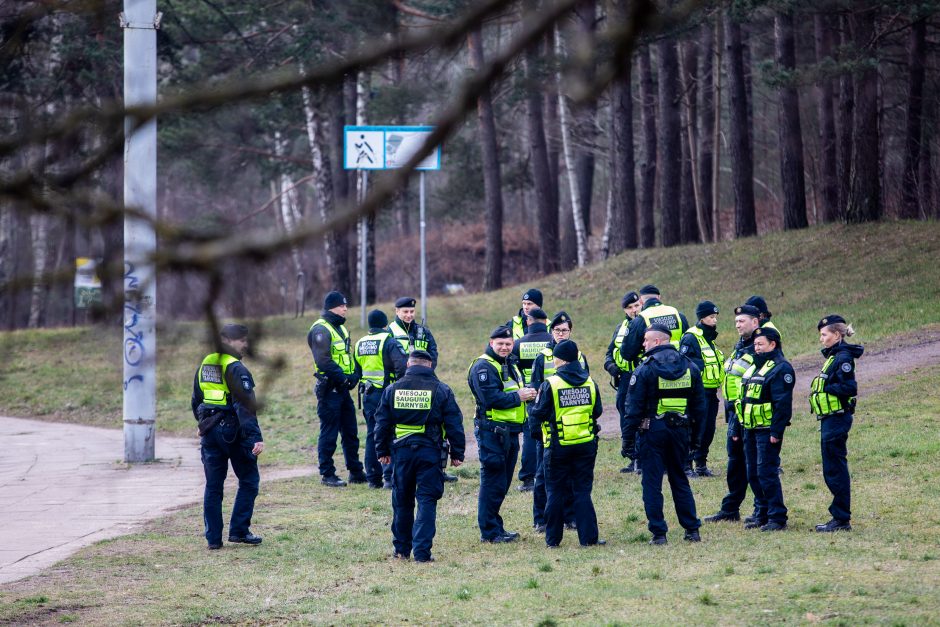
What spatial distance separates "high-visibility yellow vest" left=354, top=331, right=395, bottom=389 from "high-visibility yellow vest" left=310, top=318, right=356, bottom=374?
0.91ft

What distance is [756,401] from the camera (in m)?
10.5

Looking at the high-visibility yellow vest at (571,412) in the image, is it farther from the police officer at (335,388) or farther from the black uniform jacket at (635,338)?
the police officer at (335,388)

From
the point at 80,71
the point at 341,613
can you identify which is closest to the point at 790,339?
the point at 341,613

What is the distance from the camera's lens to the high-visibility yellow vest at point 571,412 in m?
10.1

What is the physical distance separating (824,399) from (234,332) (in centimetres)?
747

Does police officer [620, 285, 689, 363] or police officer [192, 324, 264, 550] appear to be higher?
police officer [620, 285, 689, 363]

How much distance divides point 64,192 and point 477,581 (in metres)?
5.58

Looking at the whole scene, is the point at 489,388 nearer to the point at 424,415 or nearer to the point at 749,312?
the point at 424,415

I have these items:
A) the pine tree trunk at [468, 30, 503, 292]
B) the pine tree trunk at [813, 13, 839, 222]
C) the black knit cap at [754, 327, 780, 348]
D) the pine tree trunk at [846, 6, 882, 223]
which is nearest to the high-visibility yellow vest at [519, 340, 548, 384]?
the black knit cap at [754, 327, 780, 348]

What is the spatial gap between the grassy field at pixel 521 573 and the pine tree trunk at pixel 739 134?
1892 cm

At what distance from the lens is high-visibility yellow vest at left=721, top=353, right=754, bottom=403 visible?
11.0 meters

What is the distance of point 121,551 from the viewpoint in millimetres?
10719

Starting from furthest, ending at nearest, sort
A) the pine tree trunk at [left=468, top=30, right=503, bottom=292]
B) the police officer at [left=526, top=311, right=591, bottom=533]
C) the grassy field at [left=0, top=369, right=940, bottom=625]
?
1. the pine tree trunk at [left=468, top=30, right=503, bottom=292]
2. the police officer at [left=526, top=311, right=591, bottom=533]
3. the grassy field at [left=0, top=369, right=940, bottom=625]

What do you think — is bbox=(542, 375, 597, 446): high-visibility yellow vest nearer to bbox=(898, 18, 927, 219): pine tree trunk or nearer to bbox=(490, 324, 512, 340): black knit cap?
bbox=(490, 324, 512, 340): black knit cap
